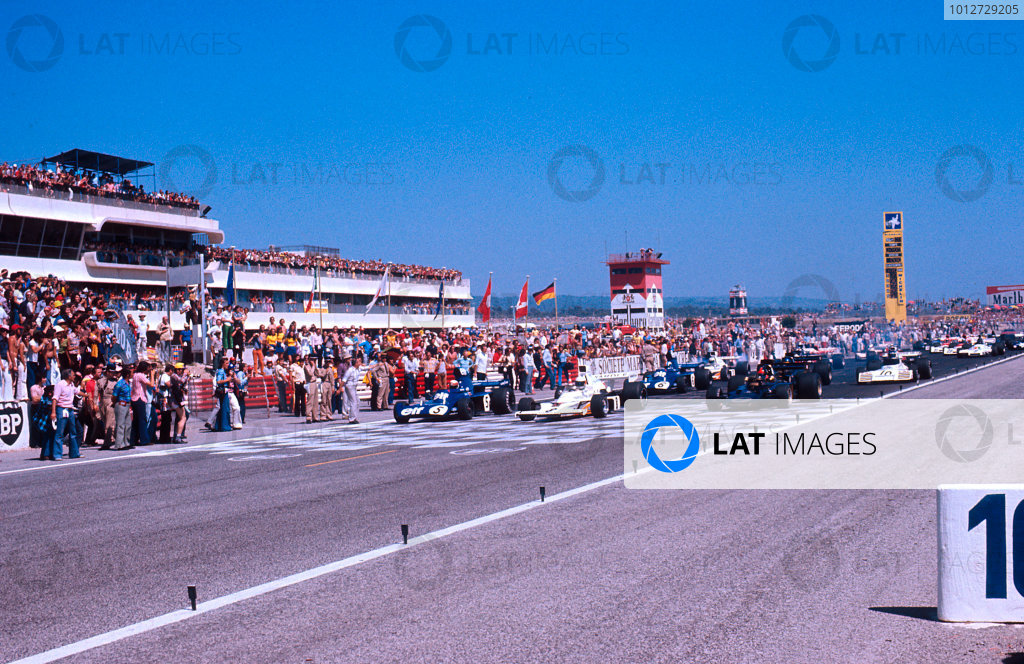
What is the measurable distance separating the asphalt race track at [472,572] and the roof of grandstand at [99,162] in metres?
37.1

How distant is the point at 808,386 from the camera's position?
23.5m

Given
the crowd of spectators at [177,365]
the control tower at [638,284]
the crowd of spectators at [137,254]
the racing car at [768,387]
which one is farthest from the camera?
the control tower at [638,284]

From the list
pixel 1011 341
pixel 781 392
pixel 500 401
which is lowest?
pixel 500 401

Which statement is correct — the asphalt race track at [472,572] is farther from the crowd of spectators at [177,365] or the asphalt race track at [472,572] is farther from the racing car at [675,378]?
the racing car at [675,378]

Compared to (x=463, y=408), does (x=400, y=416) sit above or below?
below

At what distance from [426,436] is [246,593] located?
38.3 feet

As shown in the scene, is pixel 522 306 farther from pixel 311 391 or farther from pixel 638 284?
pixel 638 284

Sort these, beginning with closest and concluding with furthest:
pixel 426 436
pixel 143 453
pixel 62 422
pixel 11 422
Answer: pixel 62 422
pixel 143 453
pixel 11 422
pixel 426 436

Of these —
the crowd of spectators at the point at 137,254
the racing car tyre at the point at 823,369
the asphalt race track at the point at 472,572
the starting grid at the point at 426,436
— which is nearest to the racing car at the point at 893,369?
the racing car tyre at the point at 823,369

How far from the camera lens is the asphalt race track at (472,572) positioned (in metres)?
5.34

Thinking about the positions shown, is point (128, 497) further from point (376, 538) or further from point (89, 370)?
point (89, 370)

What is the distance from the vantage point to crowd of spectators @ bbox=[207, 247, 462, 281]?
149ft

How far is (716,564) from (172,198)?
4257 centimetres

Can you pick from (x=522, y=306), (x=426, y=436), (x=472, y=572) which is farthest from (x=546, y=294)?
(x=472, y=572)
